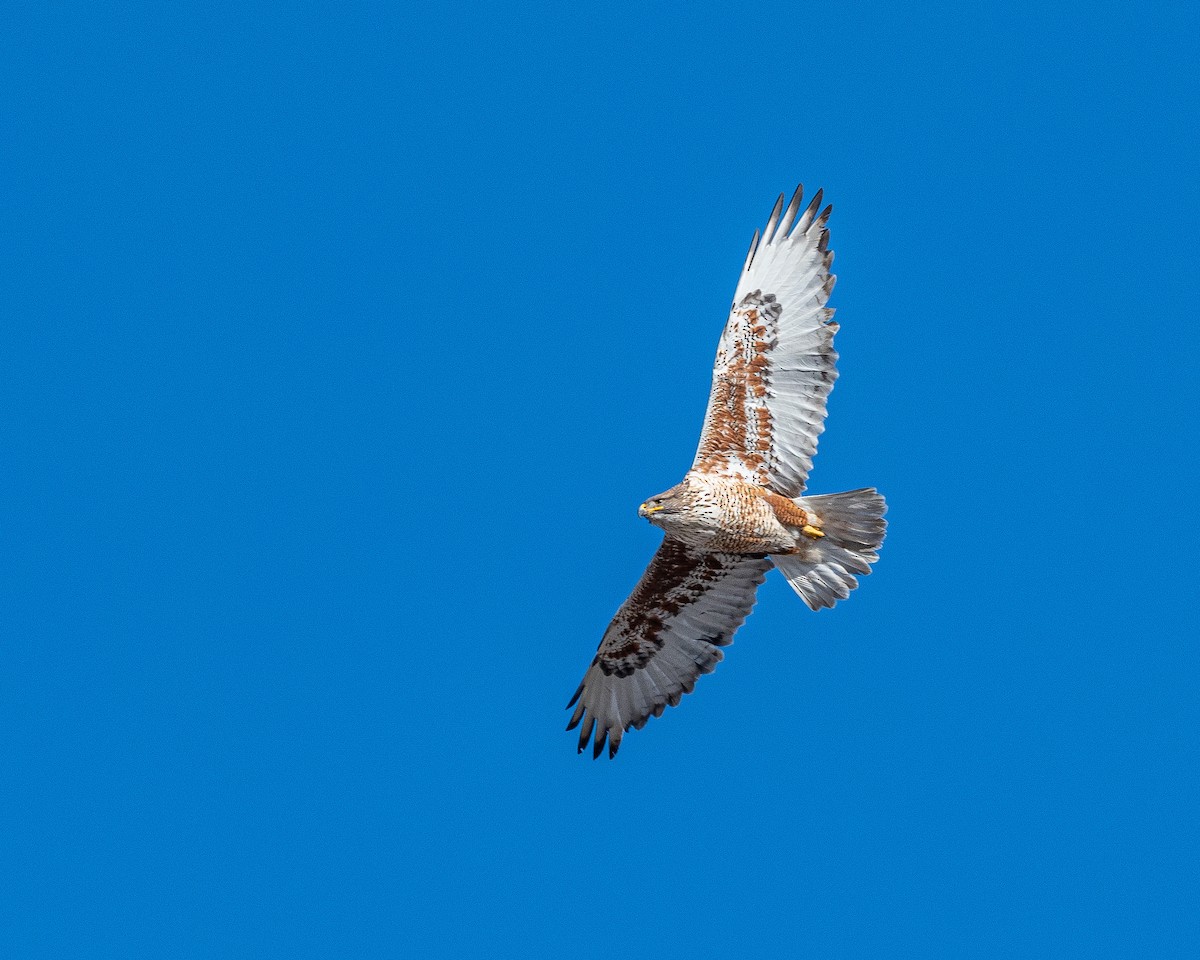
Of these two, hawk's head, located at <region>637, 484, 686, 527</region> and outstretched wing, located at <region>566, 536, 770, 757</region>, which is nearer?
hawk's head, located at <region>637, 484, 686, 527</region>

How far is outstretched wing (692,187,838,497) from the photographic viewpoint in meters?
13.7

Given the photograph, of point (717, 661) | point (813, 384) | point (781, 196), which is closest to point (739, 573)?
point (717, 661)

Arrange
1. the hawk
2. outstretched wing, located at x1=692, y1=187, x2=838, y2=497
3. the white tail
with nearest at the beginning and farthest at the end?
the hawk, outstretched wing, located at x1=692, y1=187, x2=838, y2=497, the white tail

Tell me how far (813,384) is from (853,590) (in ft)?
5.83

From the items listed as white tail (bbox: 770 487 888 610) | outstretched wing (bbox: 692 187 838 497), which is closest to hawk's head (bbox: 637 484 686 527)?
outstretched wing (bbox: 692 187 838 497)

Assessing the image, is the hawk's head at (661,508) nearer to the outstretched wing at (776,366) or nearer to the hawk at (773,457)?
the hawk at (773,457)

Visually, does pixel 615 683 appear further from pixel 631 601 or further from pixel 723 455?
pixel 723 455

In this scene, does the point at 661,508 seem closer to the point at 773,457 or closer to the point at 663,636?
the point at 773,457

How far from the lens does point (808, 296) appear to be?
13.7 m

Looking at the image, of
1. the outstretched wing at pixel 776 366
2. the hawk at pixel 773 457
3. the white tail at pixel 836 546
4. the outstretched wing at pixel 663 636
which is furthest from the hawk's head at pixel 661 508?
the white tail at pixel 836 546

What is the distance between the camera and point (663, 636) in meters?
14.7

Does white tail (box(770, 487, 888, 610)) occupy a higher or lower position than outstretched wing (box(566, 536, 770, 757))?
higher

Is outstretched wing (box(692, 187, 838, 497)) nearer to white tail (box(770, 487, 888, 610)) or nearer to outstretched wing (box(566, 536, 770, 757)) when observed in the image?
white tail (box(770, 487, 888, 610))

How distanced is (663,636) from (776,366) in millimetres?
2590
